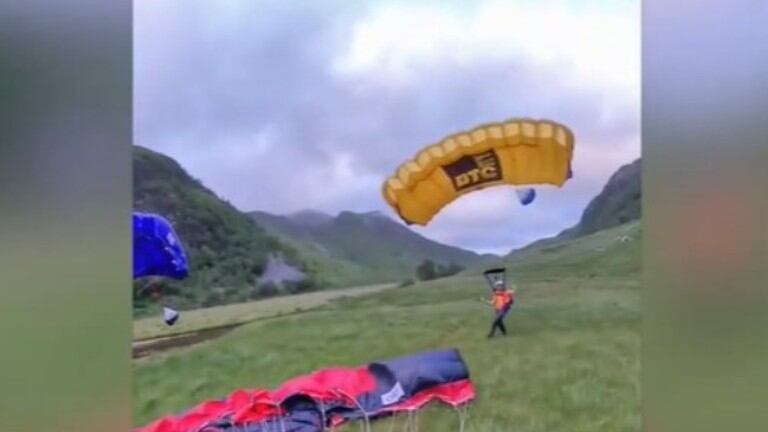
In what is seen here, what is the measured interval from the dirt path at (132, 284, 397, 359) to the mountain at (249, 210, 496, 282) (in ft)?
0.13

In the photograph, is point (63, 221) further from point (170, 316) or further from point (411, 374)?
point (411, 374)

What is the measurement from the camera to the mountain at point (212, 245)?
154cm

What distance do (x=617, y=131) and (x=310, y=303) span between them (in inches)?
23.0

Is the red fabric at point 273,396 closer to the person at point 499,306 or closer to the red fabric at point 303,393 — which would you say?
the red fabric at point 303,393

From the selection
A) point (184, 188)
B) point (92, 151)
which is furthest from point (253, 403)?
point (92, 151)

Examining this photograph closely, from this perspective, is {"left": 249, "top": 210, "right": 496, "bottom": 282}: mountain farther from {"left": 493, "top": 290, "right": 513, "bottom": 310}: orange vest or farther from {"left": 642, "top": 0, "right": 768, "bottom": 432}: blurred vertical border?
{"left": 642, "top": 0, "right": 768, "bottom": 432}: blurred vertical border

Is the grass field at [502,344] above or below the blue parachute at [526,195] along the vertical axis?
below

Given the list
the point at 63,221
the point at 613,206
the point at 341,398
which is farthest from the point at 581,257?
the point at 63,221

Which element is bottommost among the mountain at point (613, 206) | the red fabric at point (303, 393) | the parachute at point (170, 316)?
the red fabric at point (303, 393)

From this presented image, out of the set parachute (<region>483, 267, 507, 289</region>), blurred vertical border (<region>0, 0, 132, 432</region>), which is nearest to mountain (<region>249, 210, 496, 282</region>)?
parachute (<region>483, 267, 507, 289</region>)

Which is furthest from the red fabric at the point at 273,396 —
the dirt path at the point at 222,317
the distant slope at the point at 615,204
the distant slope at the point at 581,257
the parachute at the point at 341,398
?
the distant slope at the point at 615,204

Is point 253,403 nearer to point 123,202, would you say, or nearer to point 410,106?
point 123,202

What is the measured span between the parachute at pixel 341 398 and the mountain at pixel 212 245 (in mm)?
161

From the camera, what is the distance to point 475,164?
162 cm
